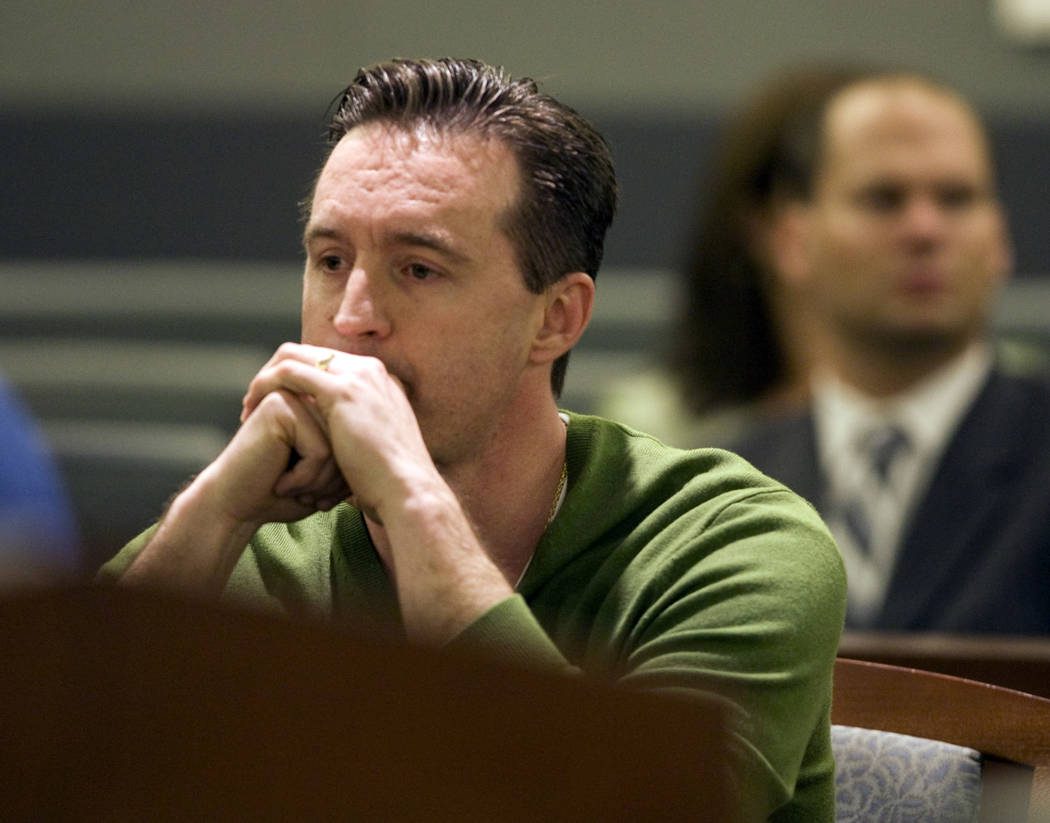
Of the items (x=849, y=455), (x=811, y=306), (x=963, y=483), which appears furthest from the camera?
(x=811, y=306)

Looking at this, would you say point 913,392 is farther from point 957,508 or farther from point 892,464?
point 957,508

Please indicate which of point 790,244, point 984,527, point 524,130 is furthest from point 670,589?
point 790,244

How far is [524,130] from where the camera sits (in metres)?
1.41

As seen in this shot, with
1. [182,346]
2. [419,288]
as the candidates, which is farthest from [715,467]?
[182,346]

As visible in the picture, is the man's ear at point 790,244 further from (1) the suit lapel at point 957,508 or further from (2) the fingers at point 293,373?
(2) the fingers at point 293,373

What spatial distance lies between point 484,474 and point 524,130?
283 millimetres

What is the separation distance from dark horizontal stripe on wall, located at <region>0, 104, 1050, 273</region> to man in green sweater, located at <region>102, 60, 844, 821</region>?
2.80 metres

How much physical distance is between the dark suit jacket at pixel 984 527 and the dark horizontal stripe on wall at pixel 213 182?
1517 mm

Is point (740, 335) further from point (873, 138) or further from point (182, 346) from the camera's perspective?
point (182, 346)

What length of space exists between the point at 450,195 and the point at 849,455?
1.67 metres

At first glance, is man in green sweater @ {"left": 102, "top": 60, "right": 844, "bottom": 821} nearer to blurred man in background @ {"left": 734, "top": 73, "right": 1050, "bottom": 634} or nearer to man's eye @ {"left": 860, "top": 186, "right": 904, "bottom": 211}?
blurred man in background @ {"left": 734, "top": 73, "right": 1050, "bottom": 634}

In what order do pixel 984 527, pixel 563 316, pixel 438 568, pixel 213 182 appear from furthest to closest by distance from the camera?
pixel 213 182 < pixel 984 527 < pixel 563 316 < pixel 438 568

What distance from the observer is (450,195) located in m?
1.38

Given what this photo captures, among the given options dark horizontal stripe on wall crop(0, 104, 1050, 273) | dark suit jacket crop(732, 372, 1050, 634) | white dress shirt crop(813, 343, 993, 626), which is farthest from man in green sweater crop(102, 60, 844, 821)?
dark horizontal stripe on wall crop(0, 104, 1050, 273)
